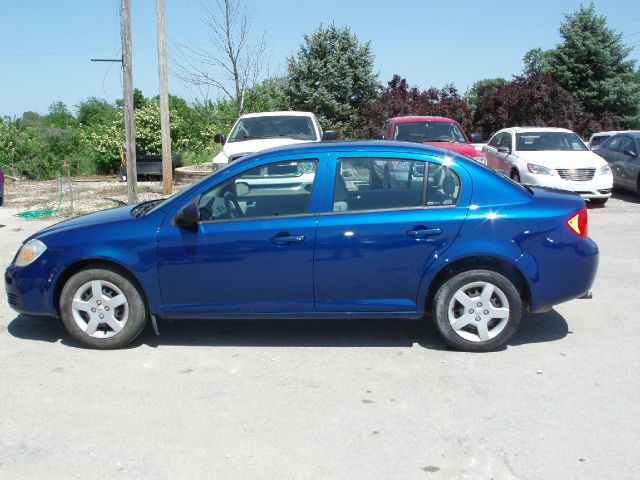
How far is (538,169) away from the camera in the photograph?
1316cm

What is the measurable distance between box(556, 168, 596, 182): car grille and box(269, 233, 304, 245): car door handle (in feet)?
30.2

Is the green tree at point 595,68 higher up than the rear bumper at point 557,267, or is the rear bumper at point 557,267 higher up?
the green tree at point 595,68

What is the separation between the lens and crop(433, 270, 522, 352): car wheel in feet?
17.2

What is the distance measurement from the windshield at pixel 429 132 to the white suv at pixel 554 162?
117 cm

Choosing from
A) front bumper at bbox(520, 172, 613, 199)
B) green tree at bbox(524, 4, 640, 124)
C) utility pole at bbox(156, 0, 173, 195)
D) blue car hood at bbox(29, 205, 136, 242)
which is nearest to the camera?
blue car hood at bbox(29, 205, 136, 242)

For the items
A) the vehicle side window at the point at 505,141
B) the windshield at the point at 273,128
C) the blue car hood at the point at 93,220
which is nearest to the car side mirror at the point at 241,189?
the blue car hood at the point at 93,220

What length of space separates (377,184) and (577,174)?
351 inches

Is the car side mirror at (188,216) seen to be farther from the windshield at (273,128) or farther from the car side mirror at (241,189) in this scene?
the windshield at (273,128)

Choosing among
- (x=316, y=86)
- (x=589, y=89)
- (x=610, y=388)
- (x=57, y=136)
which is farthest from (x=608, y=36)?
(x=610, y=388)

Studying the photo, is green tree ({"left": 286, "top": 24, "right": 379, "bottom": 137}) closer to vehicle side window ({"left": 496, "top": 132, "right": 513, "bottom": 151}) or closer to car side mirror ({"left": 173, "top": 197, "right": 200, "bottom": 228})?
vehicle side window ({"left": 496, "top": 132, "right": 513, "bottom": 151})

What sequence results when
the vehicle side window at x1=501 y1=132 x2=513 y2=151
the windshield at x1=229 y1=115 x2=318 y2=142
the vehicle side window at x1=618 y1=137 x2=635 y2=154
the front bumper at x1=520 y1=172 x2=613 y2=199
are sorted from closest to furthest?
the front bumper at x1=520 y1=172 x2=613 y2=199, the windshield at x1=229 y1=115 x2=318 y2=142, the vehicle side window at x1=501 y1=132 x2=513 y2=151, the vehicle side window at x1=618 y1=137 x2=635 y2=154

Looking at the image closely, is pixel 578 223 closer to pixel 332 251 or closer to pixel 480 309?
pixel 480 309

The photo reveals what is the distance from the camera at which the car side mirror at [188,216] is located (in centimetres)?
523

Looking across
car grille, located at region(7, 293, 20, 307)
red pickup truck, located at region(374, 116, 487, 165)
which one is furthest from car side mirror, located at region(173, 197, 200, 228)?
red pickup truck, located at region(374, 116, 487, 165)
